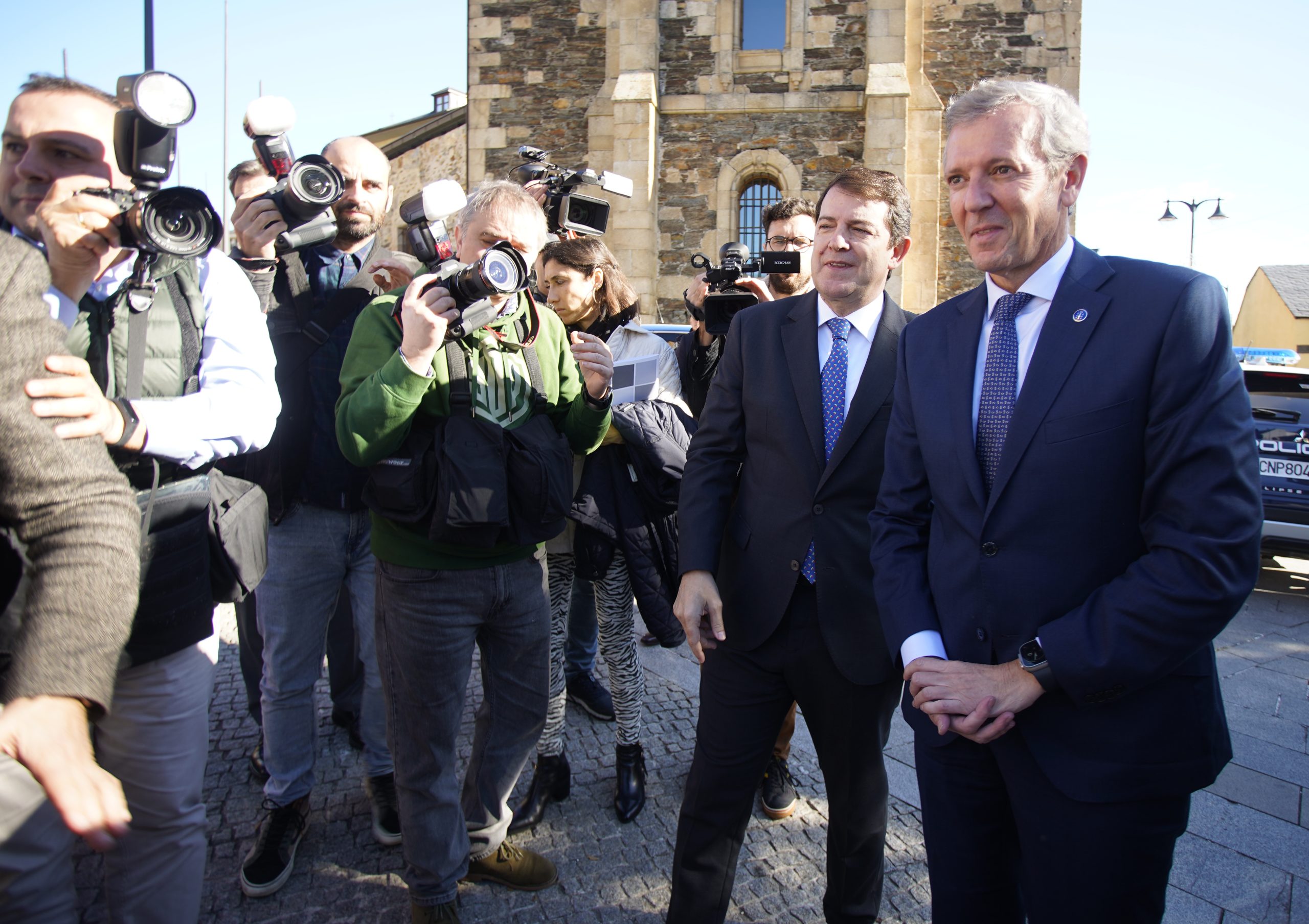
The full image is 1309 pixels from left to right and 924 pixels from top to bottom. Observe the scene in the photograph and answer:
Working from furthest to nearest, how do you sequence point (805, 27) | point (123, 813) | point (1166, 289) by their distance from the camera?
point (805, 27) → point (1166, 289) → point (123, 813)

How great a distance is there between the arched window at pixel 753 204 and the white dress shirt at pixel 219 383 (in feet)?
40.7

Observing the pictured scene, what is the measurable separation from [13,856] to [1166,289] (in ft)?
7.99

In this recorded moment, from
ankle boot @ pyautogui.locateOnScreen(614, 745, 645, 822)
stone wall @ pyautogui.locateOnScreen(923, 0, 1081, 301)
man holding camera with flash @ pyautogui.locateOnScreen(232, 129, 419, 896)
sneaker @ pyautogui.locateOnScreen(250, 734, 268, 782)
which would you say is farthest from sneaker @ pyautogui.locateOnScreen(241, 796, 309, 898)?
stone wall @ pyautogui.locateOnScreen(923, 0, 1081, 301)

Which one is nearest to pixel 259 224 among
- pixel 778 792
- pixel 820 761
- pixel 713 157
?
pixel 820 761

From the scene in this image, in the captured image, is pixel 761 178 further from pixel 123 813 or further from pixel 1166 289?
pixel 123 813

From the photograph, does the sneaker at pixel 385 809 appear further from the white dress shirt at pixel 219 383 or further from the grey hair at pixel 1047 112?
the grey hair at pixel 1047 112

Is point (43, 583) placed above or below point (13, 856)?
above

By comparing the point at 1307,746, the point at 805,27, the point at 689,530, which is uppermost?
the point at 805,27

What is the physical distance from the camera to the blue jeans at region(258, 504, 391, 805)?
2928mm

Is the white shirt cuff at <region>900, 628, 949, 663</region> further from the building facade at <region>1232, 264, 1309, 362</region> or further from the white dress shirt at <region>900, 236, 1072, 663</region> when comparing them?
the building facade at <region>1232, 264, 1309, 362</region>

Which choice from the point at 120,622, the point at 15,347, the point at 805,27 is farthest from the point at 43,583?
the point at 805,27

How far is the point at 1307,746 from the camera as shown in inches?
158

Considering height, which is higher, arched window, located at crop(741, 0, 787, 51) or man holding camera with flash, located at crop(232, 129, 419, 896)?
arched window, located at crop(741, 0, 787, 51)

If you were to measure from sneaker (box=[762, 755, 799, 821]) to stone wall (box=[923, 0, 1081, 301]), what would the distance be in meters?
11.6
